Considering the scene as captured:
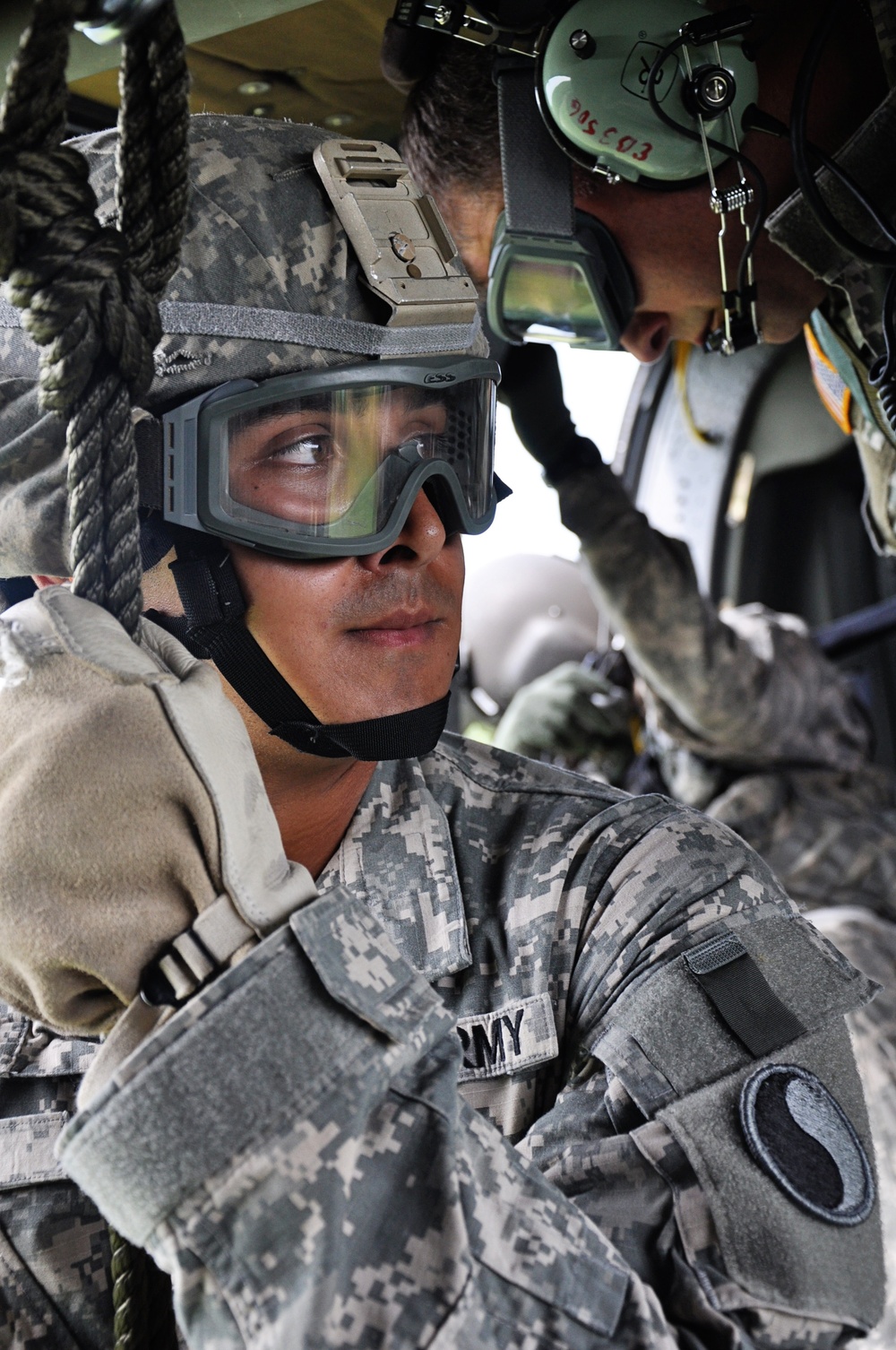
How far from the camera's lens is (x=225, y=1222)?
0.88m

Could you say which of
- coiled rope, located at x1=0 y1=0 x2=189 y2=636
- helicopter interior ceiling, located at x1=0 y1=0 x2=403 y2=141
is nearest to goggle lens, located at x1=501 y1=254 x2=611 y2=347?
helicopter interior ceiling, located at x1=0 y1=0 x2=403 y2=141

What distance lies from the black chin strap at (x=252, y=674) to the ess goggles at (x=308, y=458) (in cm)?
6

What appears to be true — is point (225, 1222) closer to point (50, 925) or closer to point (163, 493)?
point (50, 925)

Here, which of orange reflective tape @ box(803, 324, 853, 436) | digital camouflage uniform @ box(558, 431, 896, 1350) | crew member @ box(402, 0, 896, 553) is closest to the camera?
crew member @ box(402, 0, 896, 553)

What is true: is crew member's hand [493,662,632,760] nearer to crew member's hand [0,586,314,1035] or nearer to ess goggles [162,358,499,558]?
ess goggles [162,358,499,558]

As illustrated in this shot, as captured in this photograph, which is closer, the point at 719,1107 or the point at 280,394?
the point at 719,1107

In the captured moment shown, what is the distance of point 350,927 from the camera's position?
1.00 metres

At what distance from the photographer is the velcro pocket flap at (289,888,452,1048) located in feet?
3.11

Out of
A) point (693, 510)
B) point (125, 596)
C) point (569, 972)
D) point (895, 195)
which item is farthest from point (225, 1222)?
point (693, 510)

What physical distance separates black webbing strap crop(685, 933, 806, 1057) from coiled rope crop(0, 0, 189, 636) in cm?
66

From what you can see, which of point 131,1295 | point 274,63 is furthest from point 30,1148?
point 274,63

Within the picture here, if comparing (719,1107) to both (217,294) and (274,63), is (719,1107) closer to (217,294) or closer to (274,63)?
(217,294)

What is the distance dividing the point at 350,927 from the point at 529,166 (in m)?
1.13

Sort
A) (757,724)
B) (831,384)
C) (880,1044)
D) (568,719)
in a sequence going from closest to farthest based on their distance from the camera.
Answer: (831,384) → (880,1044) → (757,724) → (568,719)
